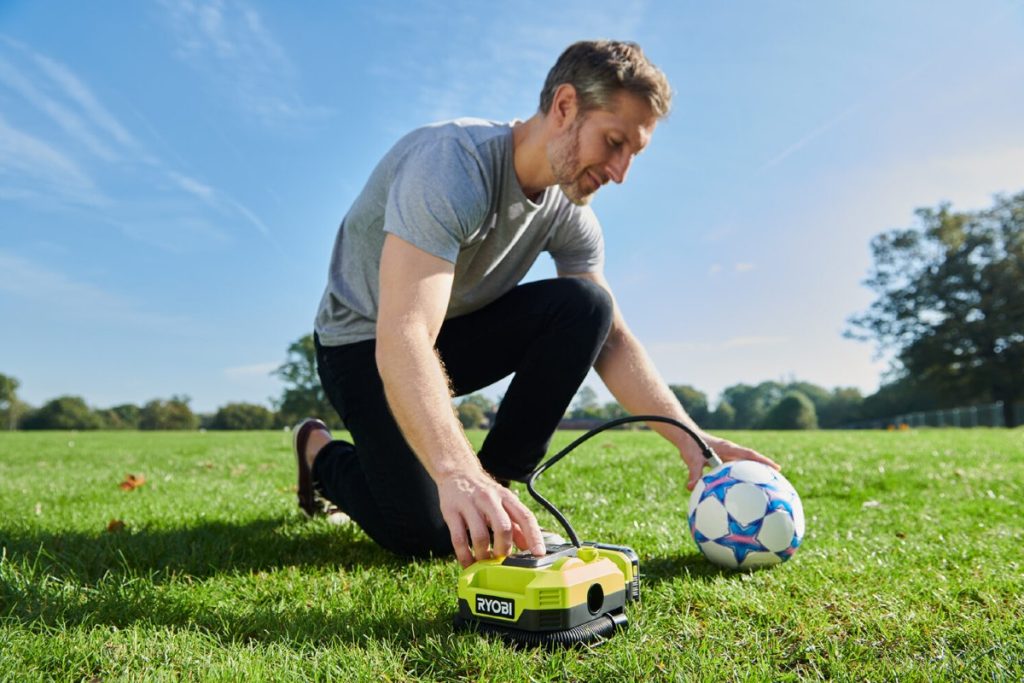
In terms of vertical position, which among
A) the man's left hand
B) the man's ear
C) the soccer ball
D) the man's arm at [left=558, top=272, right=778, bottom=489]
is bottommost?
the soccer ball

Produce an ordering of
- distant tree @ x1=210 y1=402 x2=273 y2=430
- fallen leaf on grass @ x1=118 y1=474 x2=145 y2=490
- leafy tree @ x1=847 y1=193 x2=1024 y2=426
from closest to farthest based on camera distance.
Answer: fallen leaf on grass @ x1=118 y1=474 x2=145 y2=490 → leafy tree @ x1=847 y1=193 x2=1024 y2=426 → distant tree @ x1=210 y1=402 x2=273 y2=430

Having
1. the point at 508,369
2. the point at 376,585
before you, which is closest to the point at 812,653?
the point at 376,585

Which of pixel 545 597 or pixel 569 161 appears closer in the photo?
pixel 545 597

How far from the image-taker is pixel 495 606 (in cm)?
222

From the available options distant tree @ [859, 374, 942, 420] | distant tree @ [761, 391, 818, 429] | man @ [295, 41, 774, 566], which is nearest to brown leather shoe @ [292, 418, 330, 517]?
man @ [295, 41, 774, 566]

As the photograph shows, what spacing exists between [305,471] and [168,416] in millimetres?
66894

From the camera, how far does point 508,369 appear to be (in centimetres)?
386

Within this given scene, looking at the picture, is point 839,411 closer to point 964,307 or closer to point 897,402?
point 897,402

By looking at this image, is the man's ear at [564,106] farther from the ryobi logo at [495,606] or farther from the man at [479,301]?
the ryobi logo at [495,606]

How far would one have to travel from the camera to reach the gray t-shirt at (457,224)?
2.89 meters

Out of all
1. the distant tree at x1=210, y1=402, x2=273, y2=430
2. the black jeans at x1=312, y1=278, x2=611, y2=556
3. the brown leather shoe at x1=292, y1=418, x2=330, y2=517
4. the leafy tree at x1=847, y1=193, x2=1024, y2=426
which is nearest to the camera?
the black jeans at x1=312, y1=278, x2=611, y2=556

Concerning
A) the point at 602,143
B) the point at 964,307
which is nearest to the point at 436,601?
the point at 602,143

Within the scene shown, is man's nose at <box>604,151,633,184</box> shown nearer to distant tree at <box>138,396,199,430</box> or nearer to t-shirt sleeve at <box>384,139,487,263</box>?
t-shirt sleeve at <box>384,139,487,263</box>

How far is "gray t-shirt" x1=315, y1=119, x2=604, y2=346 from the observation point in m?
2.89
